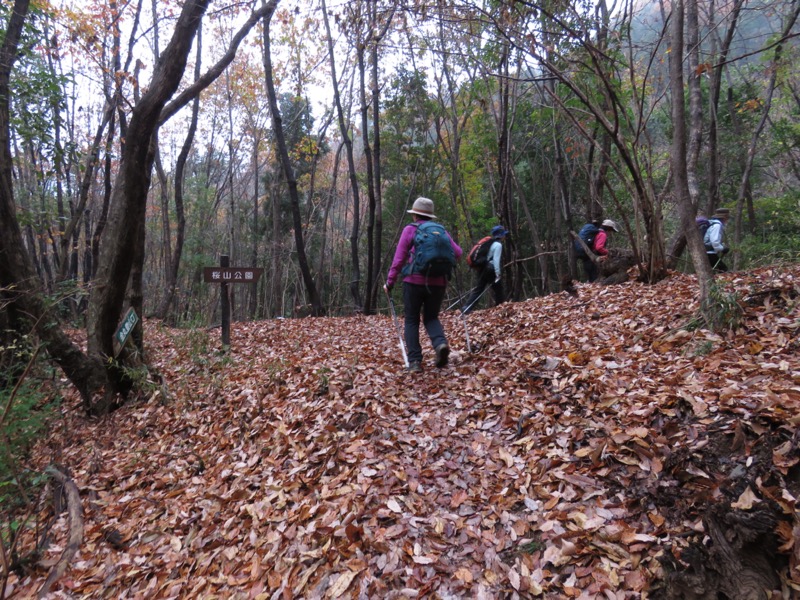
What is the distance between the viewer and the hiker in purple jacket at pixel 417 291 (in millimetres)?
5660

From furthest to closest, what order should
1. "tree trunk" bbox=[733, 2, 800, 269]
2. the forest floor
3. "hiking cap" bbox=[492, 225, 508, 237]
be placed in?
"tree trunk" bbox=[733, 2, 800, 269]
"hiking cap" bbox=[492, 225, 508, 237]
the forest floor

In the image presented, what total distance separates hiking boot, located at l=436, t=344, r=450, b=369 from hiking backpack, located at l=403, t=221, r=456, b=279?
2.91 feet

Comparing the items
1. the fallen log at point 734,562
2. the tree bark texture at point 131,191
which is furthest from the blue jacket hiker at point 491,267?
the fallen log at point 734,562

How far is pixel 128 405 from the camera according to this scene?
21.8ft

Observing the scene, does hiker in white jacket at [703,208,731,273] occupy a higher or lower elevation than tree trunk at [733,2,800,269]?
lower

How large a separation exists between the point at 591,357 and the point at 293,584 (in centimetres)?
357

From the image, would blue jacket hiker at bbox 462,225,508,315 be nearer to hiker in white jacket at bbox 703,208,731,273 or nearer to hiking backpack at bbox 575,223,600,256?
hiking backpack at bbox 575,223,600,256

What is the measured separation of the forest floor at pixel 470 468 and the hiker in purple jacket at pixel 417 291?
0.34m

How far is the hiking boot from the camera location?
5.75 metres

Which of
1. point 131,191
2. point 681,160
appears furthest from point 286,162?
point 681,160

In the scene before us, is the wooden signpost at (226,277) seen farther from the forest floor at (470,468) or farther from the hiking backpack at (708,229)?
the hiking backpack at (708,229)

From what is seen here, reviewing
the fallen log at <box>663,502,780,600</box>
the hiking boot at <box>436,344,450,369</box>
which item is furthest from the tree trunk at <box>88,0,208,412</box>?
the fallen log at <box>663,502,780,600</box>

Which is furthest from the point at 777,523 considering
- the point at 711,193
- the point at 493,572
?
the point at 711,193

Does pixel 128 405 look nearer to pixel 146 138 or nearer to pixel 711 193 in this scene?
pixel 146 138
